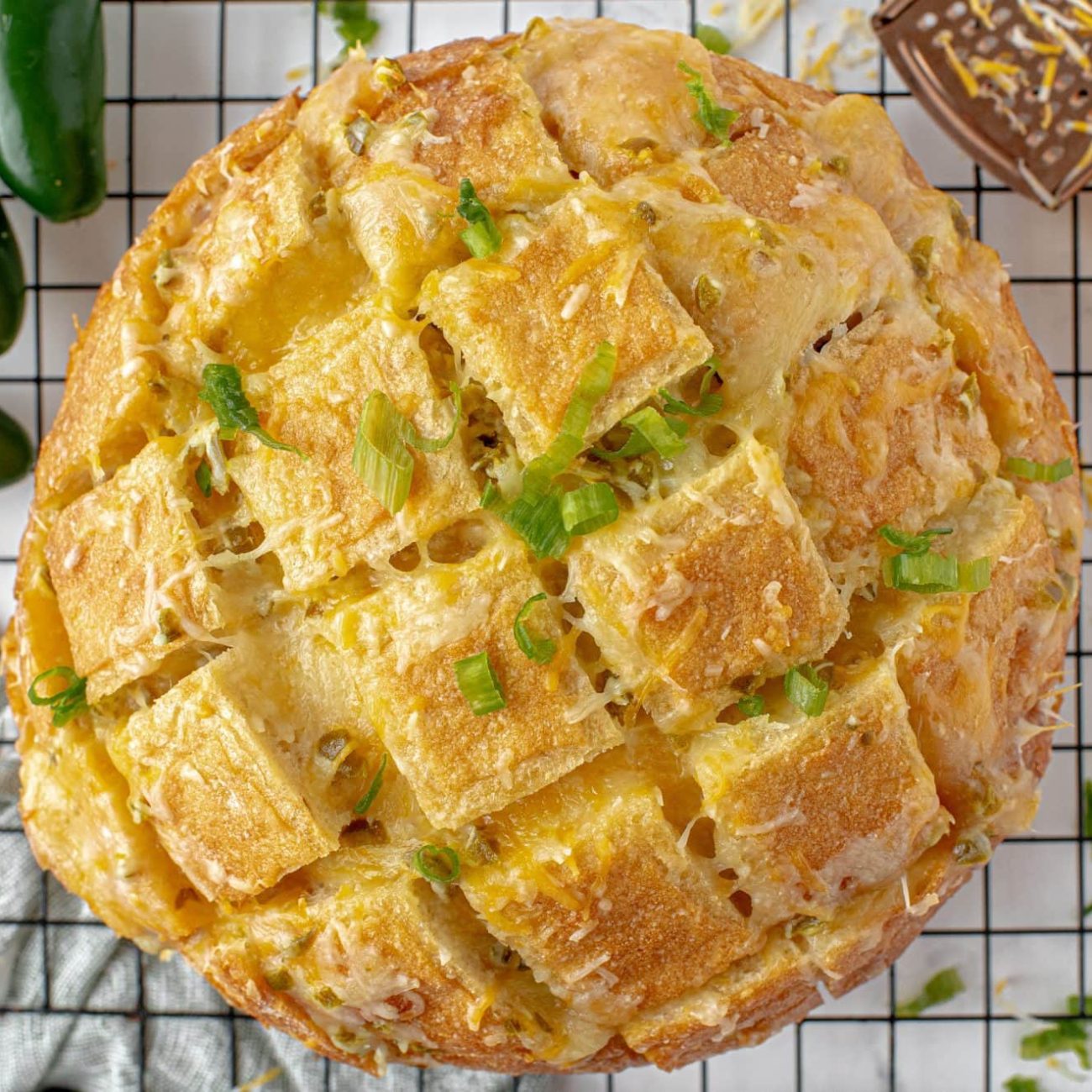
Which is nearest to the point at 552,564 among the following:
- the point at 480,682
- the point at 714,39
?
the point at 480,682

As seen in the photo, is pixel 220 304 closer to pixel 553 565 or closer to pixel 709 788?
pixel 553 565

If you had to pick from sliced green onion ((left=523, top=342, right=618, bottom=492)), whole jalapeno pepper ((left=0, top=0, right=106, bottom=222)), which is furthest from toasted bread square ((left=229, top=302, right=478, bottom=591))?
whole jalapeno pepper ((left=0, top=0, right=106, bottom=222))

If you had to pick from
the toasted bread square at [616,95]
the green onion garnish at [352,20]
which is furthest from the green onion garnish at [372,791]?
the green onion garnish at [352,20]

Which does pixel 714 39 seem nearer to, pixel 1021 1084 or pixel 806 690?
→ pixel 806 690

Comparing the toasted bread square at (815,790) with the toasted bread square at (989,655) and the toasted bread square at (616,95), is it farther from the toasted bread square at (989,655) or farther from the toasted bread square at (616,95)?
the toasted bread square at (616,95)

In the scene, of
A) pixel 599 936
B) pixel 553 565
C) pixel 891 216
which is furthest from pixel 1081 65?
pixel 599 936

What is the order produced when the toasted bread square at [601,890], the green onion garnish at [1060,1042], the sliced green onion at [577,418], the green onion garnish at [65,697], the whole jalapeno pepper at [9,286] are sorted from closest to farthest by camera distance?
the sliced green onion at [577,418] < the toasted bread square at [601,890] < the green onion garnish at [65,697] < the whole jalapeno pepper at [9,286] < the green onion garnish at [1060,1042]

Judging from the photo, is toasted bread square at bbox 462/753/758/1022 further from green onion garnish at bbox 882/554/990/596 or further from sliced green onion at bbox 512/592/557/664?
green onion garnish at bbox 882/554/990/596
